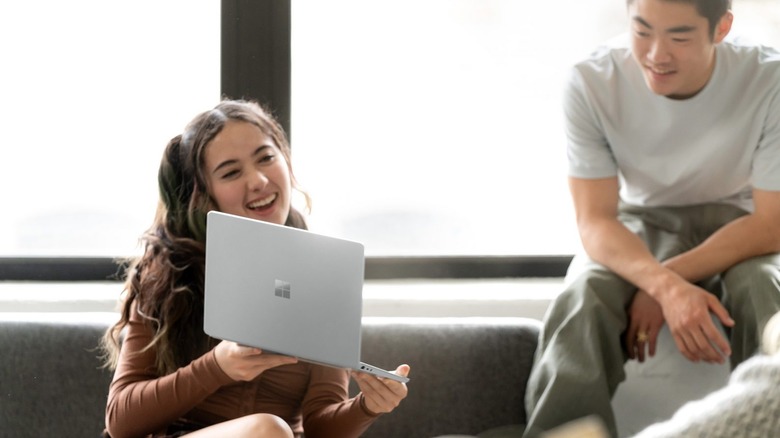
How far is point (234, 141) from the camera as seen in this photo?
6.65 ft

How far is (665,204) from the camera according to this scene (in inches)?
94.9

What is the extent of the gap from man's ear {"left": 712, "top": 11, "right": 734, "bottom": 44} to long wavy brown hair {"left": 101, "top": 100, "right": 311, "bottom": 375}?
946mm

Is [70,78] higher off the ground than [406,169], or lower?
higher

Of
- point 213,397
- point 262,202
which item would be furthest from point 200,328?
point 262,202

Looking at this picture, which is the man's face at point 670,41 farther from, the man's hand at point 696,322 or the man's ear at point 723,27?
the man's hand at point 696,322

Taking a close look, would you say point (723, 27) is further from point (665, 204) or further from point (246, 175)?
point (246, 175)

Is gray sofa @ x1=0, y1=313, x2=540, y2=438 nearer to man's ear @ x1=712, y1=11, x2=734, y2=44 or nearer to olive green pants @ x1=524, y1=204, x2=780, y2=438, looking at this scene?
olive green pants @ x1=524, y1=204, x2=780, y2=438

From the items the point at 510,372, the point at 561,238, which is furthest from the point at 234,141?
the point at 561,238

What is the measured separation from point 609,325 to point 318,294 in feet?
2.44

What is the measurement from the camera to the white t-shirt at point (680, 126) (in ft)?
7.53

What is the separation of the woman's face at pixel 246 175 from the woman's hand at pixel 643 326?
76 cm

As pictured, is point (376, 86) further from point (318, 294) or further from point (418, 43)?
point (318, 294)

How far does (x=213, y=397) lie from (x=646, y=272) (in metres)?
0.91

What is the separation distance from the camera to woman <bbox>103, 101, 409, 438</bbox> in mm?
1855
